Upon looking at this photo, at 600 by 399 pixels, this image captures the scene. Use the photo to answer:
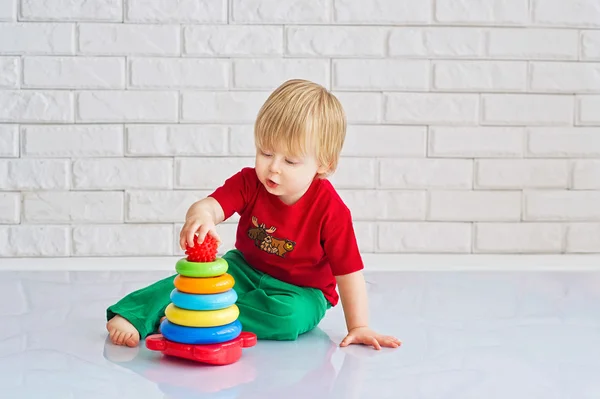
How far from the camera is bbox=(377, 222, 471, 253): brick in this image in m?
2.79

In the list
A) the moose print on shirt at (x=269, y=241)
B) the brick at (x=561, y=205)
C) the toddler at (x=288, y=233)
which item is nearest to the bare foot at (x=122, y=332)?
the toddler at (x=288, y=233)

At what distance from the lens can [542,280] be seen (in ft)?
8.23

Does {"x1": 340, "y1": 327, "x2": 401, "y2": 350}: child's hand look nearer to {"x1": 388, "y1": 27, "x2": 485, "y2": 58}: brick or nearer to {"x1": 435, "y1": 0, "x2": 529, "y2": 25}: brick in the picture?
{"x1": 388, "y1": 27, "x2": 485, "y2": 58}: brick

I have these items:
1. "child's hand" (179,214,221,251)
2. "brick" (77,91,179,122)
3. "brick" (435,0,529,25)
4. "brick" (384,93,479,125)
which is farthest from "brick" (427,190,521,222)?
"child's hand" (179,214,221,251)

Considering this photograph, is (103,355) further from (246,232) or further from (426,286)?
(426,286)

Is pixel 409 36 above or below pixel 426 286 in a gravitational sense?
above

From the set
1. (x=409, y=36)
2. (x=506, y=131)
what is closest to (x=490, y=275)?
(x=506, y=131)

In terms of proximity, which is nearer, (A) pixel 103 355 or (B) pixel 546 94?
(A) pixel 103 355

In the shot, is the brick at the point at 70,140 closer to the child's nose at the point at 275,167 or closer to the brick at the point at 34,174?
the brick at the point at 34,174

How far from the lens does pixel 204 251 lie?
64.1 inches

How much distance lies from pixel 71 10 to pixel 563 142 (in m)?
1.66

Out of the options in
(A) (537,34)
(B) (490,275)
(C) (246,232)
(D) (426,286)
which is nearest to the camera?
(C) (246,232)

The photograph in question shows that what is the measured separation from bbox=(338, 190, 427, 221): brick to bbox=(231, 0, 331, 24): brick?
22.5 inches

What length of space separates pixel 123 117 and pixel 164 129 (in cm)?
13
